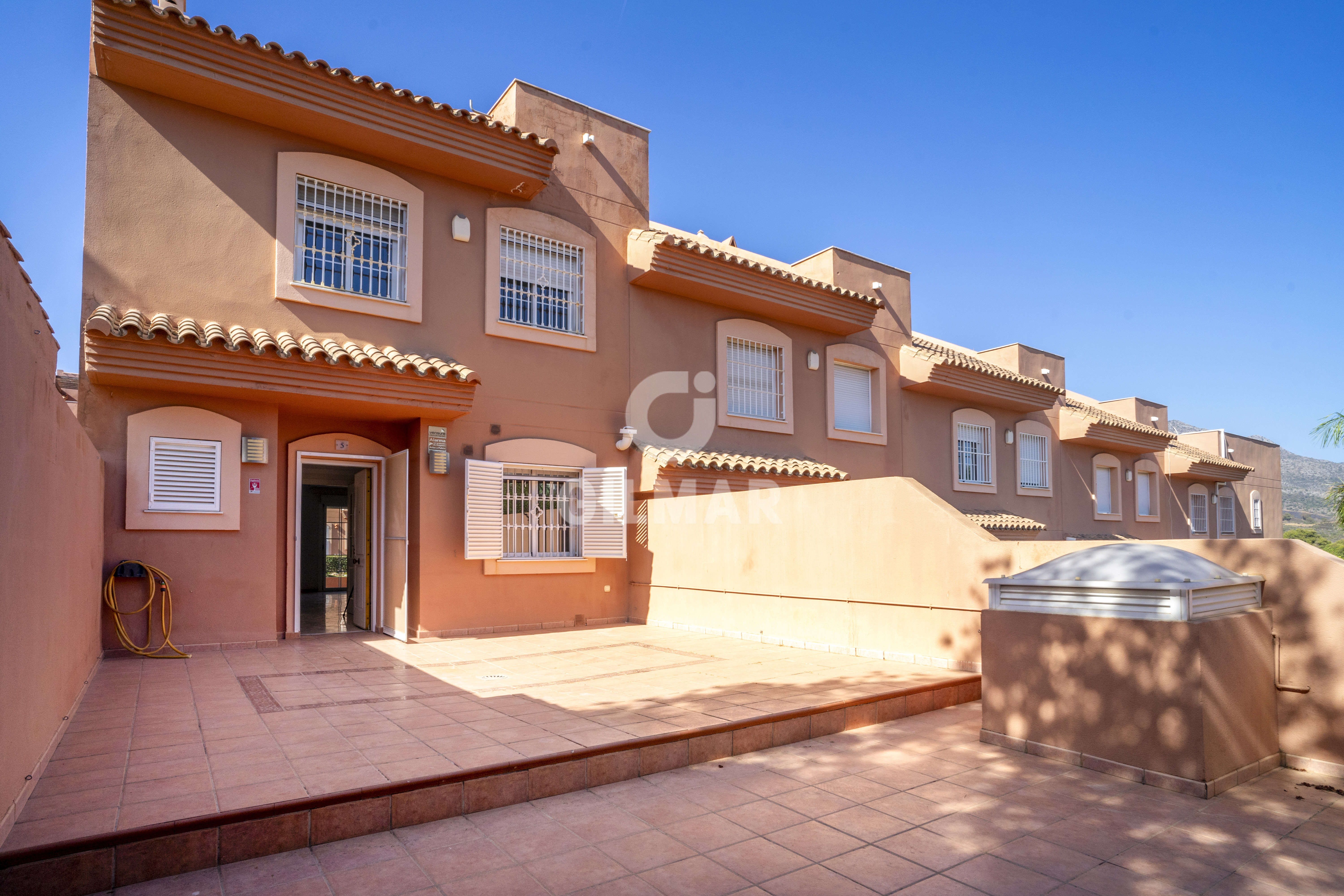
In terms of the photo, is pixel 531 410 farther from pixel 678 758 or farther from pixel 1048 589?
pixel 1048 589

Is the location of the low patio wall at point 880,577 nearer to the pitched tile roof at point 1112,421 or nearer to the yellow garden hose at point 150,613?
the yellow garden hose at point 150,613

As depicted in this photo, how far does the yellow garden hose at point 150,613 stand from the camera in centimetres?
775

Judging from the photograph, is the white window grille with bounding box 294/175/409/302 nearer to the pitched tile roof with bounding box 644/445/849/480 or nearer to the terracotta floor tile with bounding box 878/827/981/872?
the pitched tile roof with bounding box 644/445/849/480

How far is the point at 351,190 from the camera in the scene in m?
9.84

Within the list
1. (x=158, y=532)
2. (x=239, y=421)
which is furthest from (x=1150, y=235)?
(x=158, y=532)

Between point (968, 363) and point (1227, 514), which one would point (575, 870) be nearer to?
point (968, 363)

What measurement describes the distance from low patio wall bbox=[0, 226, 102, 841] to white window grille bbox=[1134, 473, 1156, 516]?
25356 millimetres

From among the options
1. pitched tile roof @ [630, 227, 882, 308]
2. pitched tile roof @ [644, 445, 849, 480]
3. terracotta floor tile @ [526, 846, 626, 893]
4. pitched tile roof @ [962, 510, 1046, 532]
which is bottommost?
terracotta floor tile @ [526, 846, 626, 893]

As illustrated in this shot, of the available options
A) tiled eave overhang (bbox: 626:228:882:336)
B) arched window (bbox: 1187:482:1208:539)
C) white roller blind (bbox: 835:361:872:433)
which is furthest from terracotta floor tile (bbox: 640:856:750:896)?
arched window (bbox: 1187:482:1208:539)

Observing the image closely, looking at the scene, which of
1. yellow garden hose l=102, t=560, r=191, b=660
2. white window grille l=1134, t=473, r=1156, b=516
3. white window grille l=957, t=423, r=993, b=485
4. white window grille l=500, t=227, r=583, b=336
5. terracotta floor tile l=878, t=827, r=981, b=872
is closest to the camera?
terracotta floor tile l=878, t=827, r=981, b=872

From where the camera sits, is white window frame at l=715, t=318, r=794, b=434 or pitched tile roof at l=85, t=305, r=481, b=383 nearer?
pitched tile roof at l=85, t=305, r=481, b=383

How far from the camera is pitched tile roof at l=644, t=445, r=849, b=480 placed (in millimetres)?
11539

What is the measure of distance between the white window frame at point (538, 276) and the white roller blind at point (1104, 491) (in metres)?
17.0

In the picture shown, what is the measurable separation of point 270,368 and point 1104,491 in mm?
22051
